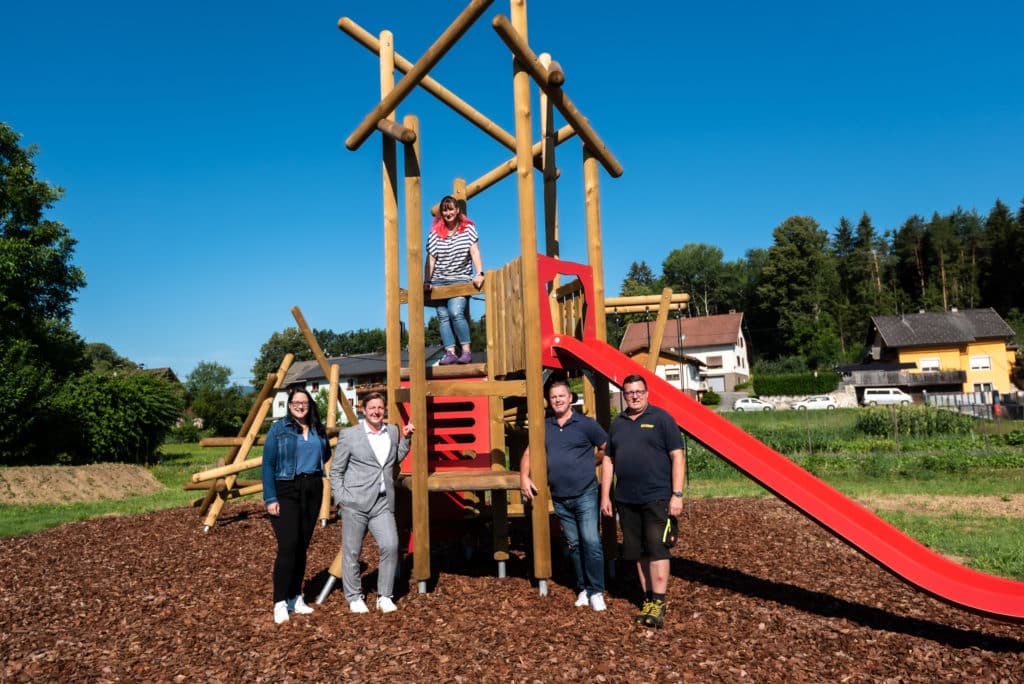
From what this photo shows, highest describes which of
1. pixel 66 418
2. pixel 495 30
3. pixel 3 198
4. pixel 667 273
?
pixel 667 273

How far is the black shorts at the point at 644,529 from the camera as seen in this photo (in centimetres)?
479

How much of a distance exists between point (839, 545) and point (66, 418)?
69.4ft

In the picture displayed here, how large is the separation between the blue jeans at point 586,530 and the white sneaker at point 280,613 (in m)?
2.09

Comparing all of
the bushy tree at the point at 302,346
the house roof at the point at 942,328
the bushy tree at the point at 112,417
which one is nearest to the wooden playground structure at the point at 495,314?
the bushy tree at the point at 112,417

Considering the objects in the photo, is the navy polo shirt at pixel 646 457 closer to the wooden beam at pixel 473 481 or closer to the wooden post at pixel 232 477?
the wooden beam at pixel 473 481

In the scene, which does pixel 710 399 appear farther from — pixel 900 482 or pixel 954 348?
pixel 900 482

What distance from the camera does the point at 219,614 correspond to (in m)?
5.43

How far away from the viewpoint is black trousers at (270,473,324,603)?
16.4 feet

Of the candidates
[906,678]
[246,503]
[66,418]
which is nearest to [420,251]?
[906,678]

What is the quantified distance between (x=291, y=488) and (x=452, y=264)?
2.85 m

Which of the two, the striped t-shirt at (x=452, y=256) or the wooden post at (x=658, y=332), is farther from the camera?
the wooden post at (x=658, y=332)

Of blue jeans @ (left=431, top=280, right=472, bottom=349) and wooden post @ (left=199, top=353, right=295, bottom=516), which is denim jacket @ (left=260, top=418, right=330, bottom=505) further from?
wooden post @ (left=199, top=353, right=295, bottom=516)

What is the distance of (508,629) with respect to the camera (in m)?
4.77

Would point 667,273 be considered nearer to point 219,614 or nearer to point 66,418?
point 66,418
